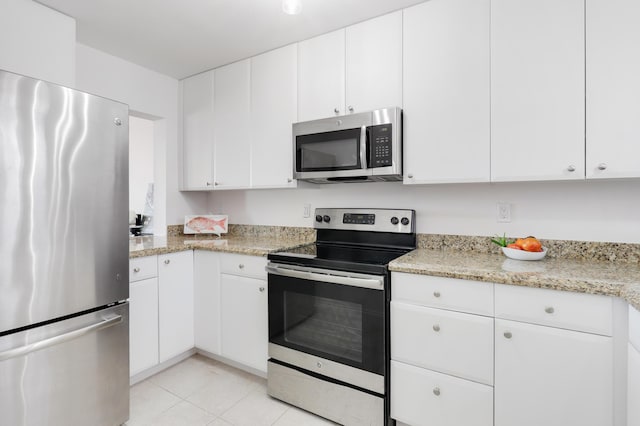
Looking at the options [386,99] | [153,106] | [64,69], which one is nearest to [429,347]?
[386,99]

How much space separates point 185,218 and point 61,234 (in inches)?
58.8

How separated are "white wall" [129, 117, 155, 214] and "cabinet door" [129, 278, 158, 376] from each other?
152 centimetres

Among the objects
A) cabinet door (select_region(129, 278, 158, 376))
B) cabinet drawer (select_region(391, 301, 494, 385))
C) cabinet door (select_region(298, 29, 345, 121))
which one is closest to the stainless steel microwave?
cabinet door (select_region(298, 29, 345, 121))

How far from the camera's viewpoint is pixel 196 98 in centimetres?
287

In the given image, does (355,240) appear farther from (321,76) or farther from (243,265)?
(321,76)

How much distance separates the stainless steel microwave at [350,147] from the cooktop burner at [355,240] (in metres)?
0.28

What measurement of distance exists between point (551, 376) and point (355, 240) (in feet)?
4.24

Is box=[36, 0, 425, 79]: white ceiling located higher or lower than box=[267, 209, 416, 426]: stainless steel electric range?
higher

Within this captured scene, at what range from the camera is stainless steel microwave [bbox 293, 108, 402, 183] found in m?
1.89

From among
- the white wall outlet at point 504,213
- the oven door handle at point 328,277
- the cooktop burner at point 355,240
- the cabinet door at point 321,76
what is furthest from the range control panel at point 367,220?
the cabinet door at point 321,76

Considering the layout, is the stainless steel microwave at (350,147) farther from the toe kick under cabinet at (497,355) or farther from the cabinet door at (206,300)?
the cabinet door at (206,300)

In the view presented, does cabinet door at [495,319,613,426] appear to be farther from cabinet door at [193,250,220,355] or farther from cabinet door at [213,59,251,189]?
cabinet door at [213,59,251,189]

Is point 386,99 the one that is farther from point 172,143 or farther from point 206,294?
point 172,143

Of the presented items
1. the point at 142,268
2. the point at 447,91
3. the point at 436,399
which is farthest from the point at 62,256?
the point at 447,91
